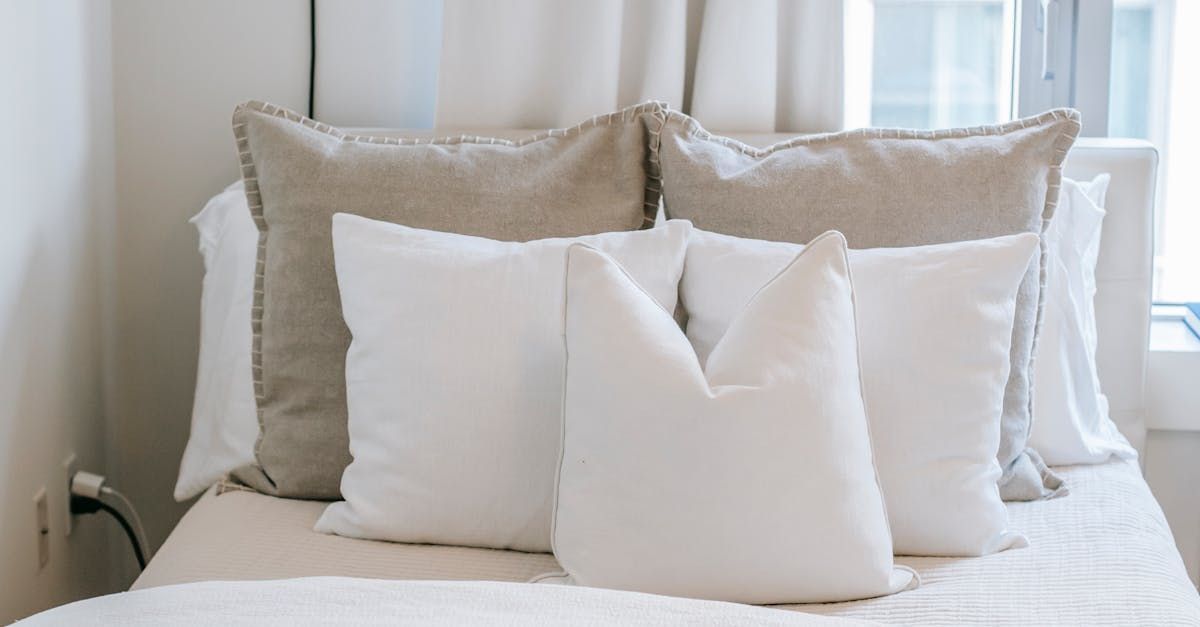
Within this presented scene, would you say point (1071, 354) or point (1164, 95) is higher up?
point (1164, 95)

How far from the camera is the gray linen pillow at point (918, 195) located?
142cm

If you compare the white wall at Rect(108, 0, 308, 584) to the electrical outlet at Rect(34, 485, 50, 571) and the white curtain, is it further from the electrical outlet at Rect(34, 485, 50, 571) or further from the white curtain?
the electrical outlet at Rect(34, 485, 50, 571)

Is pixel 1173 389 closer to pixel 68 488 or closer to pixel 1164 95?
pixel 1164 95

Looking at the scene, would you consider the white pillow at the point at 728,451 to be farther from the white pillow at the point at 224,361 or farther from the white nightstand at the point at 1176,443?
the white nightstand at the point at 1176,443

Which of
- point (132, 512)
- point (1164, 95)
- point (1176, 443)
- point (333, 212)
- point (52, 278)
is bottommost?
point (132, 512)

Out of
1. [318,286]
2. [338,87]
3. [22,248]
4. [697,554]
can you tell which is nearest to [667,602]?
[697,554]

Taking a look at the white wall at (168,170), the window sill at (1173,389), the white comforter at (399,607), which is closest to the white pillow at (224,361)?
the white wall at (168,170)

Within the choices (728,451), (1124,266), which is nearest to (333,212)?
(728,451)

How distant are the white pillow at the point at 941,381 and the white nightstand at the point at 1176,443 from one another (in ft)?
2.28

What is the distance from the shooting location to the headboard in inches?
68.8

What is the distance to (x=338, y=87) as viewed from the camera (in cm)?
196

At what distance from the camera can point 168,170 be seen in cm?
200

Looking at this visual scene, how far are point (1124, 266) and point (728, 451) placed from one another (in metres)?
0.90

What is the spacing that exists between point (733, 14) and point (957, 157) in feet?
1.71
